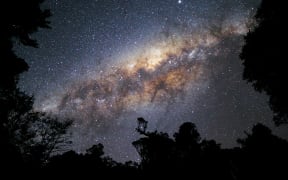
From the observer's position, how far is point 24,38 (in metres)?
14.6

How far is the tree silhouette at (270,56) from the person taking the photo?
54.9 ft

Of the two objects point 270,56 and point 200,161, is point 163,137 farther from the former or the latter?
point 270,56

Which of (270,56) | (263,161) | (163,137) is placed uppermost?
(163,137)

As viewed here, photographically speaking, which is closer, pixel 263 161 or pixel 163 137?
pixel 263 161

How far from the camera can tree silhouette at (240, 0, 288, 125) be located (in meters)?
16.7

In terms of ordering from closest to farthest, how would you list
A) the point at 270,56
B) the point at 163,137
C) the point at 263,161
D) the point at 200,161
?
the point at 270,56 < the point at 263,161 < the point at 200,161 < the point at 163,137

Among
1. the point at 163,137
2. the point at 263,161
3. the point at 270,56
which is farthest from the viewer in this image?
the point at 163,137

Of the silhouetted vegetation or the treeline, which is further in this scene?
the treeline

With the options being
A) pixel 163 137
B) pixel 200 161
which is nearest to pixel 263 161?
pixel 200 161

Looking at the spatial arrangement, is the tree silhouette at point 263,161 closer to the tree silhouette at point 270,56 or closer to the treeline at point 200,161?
the treeline at point 200,161

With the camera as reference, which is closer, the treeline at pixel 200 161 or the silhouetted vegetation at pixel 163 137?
the silhouetted vegetation at pixel 163 137

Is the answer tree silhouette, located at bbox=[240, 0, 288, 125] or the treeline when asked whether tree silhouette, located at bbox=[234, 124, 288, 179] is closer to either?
the treeline

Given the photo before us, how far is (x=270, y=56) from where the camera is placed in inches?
674

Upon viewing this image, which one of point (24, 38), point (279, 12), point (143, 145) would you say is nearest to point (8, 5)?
point (24, 38)
